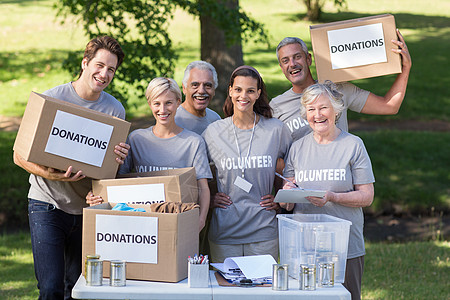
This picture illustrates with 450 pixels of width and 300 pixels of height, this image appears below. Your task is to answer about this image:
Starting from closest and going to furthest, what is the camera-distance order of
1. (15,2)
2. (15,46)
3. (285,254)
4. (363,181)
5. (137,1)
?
(285,254)
(363,181)
(137,1)
(15,46)
(15,2)

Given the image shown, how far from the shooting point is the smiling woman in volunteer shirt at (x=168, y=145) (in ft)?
10.9

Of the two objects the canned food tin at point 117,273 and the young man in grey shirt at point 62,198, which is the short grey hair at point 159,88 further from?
the canned food tin at point 117,273

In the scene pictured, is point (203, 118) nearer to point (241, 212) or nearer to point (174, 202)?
point (241, 212)

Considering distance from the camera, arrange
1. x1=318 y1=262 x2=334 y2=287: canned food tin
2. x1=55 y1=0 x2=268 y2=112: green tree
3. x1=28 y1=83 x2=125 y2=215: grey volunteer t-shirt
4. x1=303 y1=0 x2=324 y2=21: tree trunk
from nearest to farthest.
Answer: x1=318 y1=262 x2=334 y2=287: canned food tin, x1=28 y1=83 x2=125 y2=215: grey volunteer t-shirt, x1=55 y1=0 x2=268 y2=112: green tree, x1=303 y1=0 x2=324 y2=21: tree trunk

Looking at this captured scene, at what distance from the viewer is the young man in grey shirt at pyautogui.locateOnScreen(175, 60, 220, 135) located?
154 inches

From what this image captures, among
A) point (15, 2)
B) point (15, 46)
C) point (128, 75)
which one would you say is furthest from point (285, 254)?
point (15, 2)

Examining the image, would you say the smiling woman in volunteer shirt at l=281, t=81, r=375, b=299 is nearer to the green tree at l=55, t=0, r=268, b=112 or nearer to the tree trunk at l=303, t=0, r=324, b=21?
the green tree at l=55, t=0, r=268, b=112

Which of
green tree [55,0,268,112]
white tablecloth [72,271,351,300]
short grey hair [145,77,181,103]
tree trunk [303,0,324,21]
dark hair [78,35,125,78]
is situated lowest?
white tablecloth [72,271,351,300]

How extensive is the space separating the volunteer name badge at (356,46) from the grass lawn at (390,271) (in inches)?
98.2

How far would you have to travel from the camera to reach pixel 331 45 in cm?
351

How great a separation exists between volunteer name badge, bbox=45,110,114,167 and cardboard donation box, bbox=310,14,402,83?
4.25ft

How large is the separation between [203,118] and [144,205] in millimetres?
1227

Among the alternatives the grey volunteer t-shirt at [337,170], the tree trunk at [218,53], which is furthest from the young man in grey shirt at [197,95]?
the tree trunk at [218,53]

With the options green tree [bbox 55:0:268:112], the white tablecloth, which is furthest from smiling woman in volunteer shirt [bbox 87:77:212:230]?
green tree [bbox 55:0:268:112]
